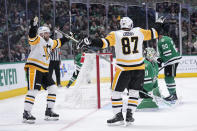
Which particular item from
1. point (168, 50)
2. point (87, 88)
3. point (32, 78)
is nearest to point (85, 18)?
point (168, 50)

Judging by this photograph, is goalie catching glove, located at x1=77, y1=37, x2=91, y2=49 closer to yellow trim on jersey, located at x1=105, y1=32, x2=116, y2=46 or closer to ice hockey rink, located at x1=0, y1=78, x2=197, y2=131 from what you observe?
yellow trim on jersey, located at x1=105, y1=32, x2=116, y2=46

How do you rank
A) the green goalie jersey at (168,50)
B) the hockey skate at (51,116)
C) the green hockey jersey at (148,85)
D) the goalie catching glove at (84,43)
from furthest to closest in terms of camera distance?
the green goalie jersey at (168,50) < the green hockey jersey at (148,85) < the hockey skate at (51,116) < the goalie catching glove at (84,43)

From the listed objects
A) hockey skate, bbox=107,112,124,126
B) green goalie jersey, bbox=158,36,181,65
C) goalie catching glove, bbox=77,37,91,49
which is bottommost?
hockey skate, bbox=107,112,124,126

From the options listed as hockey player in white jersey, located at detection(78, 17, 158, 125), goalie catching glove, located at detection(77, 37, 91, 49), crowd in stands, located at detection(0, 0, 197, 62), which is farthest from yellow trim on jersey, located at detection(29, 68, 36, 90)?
crowd in stands, located at detection(0, 0, 197, 62)

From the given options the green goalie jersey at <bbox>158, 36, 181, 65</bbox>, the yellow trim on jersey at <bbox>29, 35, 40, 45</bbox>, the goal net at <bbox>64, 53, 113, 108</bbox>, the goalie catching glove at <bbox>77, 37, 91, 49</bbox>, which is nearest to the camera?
the goalie catching glove at <bbox>77, 37, 91, 49</bbox>

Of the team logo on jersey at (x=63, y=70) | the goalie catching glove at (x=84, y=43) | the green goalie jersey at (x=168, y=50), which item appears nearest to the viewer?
the goalie catching glove at (x=84, y=43)

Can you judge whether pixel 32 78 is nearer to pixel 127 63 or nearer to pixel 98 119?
pixel 98 119

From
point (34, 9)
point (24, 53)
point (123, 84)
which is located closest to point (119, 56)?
point (123, 84)

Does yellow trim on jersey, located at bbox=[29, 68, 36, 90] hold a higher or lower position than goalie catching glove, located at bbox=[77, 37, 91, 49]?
lower

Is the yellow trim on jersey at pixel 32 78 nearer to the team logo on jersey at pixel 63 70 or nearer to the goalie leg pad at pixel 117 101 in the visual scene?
the goalie leg pad at pixel 117 101

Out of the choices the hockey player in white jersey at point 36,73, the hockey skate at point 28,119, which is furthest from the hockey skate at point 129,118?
the hockey skate at point 28,119

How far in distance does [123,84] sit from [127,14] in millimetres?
9831

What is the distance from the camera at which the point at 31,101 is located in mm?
5094

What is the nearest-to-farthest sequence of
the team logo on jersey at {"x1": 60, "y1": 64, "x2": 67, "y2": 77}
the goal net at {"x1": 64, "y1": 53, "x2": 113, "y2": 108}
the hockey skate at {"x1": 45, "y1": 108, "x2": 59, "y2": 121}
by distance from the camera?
the hockey skate at {"x1": 45, "y1": 108, "x2": 59, "y2": 121}, the goal net at {"x1": 64, "y1": 53, "x2": 113, "y2": 108}, the team logo on jersey at {"x1": 60, "y1": 64, "x2": 67, "y2": 77}
